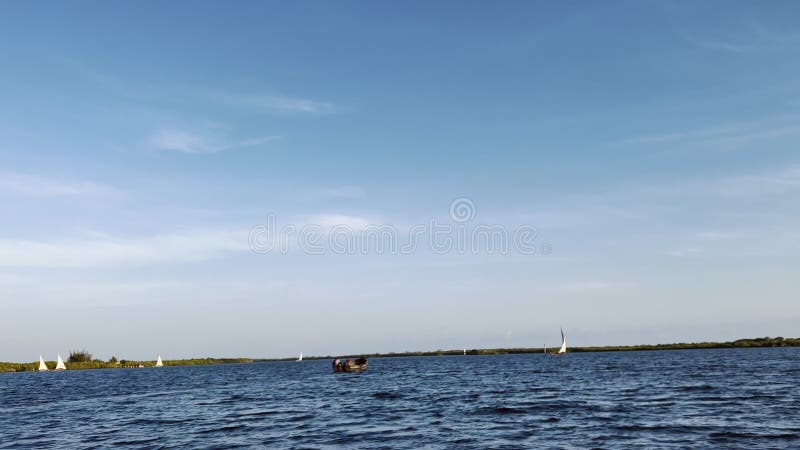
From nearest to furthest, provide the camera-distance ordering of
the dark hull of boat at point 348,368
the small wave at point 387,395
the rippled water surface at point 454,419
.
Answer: the rippled water surface at point 454,419
the small wave at point 387,395
the dark hull of boat at point 348,368

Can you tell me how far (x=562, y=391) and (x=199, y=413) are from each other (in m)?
38.0

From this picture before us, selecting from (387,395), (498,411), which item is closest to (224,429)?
(498,411)

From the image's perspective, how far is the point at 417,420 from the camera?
41.8 m

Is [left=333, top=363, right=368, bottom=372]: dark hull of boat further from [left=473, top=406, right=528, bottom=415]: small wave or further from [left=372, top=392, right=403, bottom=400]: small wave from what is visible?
[left=473, top=406, right=528, bottom=415]: small wave

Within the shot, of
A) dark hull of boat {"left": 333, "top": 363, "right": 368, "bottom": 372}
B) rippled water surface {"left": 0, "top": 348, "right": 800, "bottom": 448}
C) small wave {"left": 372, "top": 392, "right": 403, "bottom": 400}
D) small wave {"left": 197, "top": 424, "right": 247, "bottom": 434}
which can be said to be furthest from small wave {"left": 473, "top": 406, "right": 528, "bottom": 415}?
dark hull of boat {"left": 333, "top": 363, "right": 368, "bottom": 372}

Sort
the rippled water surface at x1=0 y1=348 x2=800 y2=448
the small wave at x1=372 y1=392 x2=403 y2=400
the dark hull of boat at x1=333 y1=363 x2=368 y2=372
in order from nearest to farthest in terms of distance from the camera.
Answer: the rippled water surface at x1=0 y1=348 x2=800 y2=448 < the small wave at x1=372 y1=392 x2=403 y2=400 < the dark hull of boat at x1=333 y1=363 x2=368 y2=372

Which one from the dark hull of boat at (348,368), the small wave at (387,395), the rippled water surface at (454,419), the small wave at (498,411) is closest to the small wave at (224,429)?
the rippled water surface at (454,419)

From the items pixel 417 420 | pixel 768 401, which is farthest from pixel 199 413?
pixel 768 401

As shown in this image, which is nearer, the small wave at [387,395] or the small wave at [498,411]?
the small wave at [498,411]

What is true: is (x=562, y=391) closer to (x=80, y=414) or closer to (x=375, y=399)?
(x=375, y=399)

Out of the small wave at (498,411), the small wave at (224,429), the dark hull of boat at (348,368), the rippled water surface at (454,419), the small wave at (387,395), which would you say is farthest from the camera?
the dark hull of boat at (348,368)

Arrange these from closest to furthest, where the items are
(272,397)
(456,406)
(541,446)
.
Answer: (541,446) → (456,406) → (272,397)

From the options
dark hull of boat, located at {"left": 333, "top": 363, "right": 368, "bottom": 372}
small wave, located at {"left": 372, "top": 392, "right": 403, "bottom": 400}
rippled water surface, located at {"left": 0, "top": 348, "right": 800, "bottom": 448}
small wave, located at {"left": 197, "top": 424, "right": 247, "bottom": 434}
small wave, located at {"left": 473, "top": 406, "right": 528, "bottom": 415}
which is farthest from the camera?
dark hull of boat, located at {"left": 333, "top": 363, "right": 368, "bottom": 372}

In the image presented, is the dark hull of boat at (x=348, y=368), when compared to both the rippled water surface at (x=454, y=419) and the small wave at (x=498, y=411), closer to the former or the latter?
the rippled water surface at (x=454, y=419)
